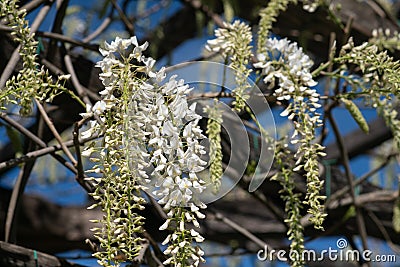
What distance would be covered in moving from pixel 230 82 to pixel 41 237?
1182mm

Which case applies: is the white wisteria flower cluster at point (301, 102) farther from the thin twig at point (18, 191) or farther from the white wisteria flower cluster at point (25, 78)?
the thin twig at point (18, 191)

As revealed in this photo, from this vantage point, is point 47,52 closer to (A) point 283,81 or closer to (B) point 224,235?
(A) point 283,81

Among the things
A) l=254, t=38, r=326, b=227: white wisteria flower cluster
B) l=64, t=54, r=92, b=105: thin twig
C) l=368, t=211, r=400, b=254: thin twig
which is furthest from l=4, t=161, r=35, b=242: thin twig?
l=368, t=211, r=400, b=254: thin twig

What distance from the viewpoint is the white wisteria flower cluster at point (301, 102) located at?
80 cm

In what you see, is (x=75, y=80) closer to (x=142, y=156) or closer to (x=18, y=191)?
(x=18, y=191)

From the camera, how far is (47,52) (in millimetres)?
1259

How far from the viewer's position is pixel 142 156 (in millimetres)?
Answer: 738

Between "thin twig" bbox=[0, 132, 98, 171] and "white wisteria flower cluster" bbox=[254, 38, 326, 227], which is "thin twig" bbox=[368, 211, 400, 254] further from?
"thin twig" bbox=[0, 132, 98, 171]

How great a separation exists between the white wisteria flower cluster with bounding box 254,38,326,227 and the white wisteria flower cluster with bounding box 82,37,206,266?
0.16 metres

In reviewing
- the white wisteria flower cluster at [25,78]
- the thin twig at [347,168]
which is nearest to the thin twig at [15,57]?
the white wisteria flower cluster at [25,78]

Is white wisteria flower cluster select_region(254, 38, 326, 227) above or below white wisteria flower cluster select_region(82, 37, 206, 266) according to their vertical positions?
above

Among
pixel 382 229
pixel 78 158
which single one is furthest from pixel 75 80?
pixel 382 229

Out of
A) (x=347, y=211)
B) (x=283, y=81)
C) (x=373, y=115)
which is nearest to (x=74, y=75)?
(x=283, y=81)

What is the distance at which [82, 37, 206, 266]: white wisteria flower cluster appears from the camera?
27.6 inches
